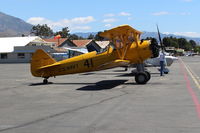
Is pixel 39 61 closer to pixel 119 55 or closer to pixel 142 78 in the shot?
pixel 119 55

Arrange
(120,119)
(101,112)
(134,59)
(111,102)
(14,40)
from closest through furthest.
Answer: (120,119) < (101,112) < (111,102) < (134,59) < (14,40)

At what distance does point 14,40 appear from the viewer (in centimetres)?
7425

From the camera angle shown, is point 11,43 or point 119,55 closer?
point 119,55

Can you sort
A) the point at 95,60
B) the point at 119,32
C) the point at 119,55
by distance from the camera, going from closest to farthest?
the point at 119,32
the point at 119,55
the point at 95,60

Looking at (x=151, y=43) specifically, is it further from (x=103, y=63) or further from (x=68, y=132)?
(x=68, y=132)

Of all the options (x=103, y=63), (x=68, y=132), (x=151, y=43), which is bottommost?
(x=68, y=132)

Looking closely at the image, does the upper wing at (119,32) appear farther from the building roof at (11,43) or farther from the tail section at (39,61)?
the building roof at (11,43)

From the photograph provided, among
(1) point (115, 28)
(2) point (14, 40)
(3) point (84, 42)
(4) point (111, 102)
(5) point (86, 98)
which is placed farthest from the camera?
(3) point (84, 42)

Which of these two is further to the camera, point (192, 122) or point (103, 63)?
point (103, 63)

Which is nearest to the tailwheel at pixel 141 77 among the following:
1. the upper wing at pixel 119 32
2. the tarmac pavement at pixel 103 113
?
the upper wing at pixel 119 32

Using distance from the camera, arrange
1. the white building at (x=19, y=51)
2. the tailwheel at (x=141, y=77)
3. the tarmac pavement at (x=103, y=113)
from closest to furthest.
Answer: the tarmac pavement at (x=103, y=113), the tailwheel at (x=141, y=77), the white building at (x=19, y=51)

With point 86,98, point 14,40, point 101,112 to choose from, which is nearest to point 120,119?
point 101,112

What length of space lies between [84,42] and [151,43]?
7241cm

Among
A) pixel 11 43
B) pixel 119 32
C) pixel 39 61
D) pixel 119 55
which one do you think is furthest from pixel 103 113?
pixel 11 43
